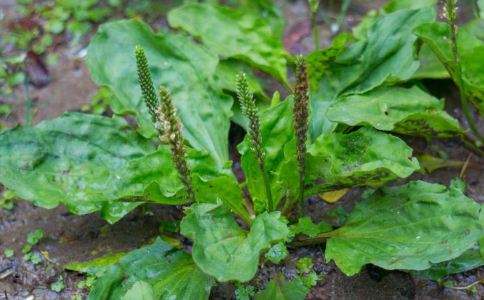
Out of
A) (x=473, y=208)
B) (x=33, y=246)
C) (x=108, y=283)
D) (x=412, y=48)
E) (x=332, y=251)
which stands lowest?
(x=33, y=246)

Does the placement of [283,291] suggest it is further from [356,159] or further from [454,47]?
[454,47]

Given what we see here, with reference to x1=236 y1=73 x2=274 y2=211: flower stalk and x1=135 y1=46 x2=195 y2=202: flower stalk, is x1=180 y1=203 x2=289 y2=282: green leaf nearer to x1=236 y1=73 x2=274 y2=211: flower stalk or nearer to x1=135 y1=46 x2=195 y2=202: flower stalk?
x1=135 y1=46 x2=195 y2=202: flower stalk

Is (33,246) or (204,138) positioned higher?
(204,138)

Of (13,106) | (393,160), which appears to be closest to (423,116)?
(393,160)

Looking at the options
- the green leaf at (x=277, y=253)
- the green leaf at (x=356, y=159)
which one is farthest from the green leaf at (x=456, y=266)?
the green leaf at (x=277, y=253)

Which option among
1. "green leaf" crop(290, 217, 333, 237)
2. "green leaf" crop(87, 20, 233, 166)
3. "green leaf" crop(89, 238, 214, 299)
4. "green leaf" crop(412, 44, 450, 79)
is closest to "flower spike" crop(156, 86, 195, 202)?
"green leaf" crop(89, 238, 214, 299)

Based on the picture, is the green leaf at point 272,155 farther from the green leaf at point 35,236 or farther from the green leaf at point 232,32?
the green leaf at point 35,236

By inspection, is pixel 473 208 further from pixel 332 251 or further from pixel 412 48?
pixel 412 48

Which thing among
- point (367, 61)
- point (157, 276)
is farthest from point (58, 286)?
point (367, 61)

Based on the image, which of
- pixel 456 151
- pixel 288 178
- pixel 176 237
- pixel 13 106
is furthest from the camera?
pixel 13 106
